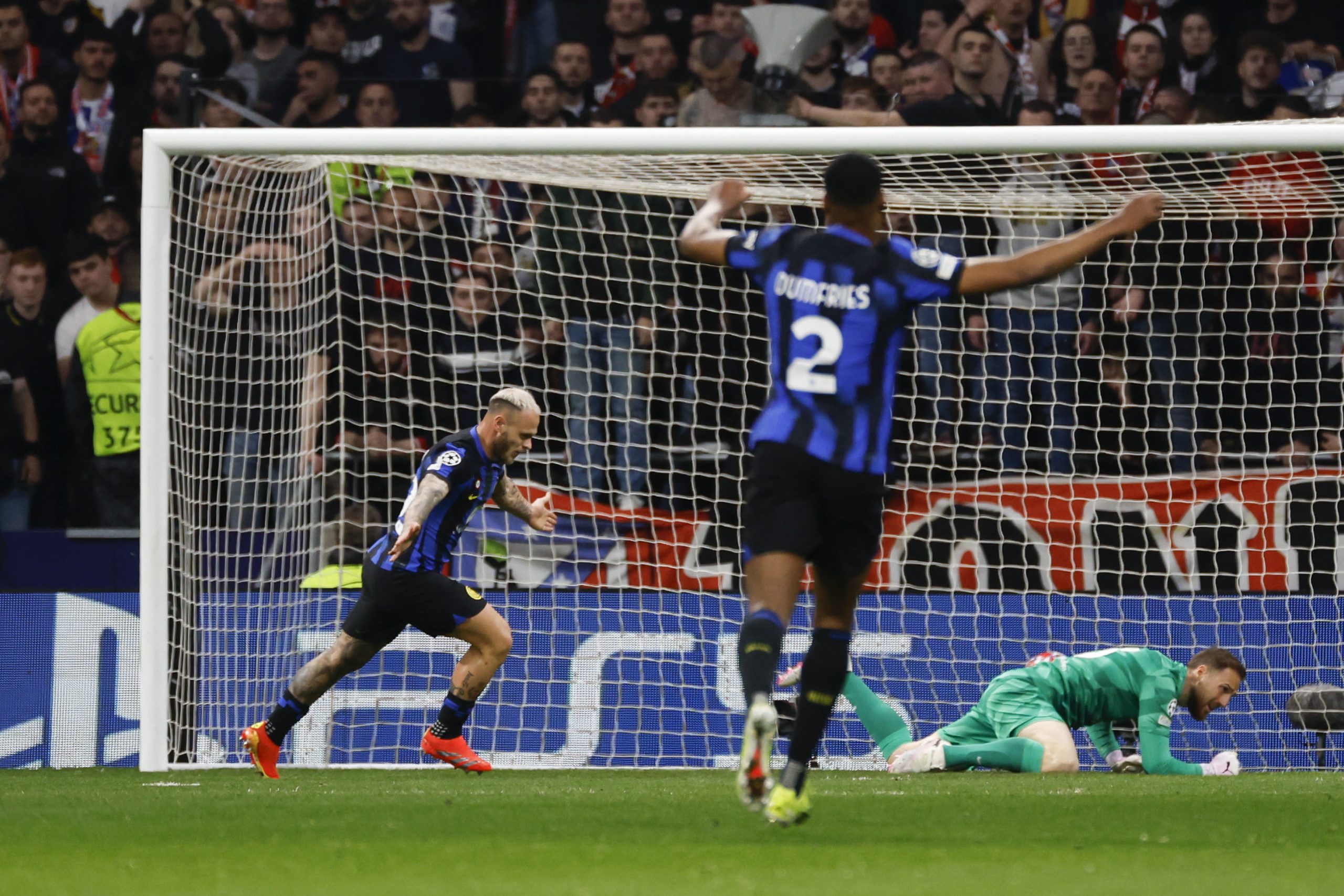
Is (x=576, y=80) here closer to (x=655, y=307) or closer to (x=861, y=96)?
(x=861, y=96)

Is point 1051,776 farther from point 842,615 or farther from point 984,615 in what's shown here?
point 842,615

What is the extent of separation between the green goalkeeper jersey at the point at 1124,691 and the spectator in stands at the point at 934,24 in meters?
4.16

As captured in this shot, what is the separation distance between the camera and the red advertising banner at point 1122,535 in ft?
27.6

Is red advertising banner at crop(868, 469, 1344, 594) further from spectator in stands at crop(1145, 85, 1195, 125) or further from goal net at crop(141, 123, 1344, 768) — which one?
spectator in stands at crop(1145, 85, 1195, 125)

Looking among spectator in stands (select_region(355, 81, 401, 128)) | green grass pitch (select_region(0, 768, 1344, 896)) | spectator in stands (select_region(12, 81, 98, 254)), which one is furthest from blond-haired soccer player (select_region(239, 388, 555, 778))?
spectator in stands (select_region(12, 81, 98, 254))

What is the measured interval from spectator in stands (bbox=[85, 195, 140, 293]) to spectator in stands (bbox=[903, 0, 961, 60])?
4.39 metres

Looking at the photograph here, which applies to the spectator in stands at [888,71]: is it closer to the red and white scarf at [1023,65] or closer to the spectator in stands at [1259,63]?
the red and white scarf at [1023,65]

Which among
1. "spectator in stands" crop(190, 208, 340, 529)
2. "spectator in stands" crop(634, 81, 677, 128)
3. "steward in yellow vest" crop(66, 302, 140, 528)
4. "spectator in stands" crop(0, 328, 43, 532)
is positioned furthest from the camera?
"spectator in stands" crop(634, 81, 677, 128)

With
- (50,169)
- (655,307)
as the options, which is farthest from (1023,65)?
(50,169)

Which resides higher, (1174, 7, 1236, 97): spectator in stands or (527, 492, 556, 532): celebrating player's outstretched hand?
(1174, 7, 1236, 97): spectator in stands

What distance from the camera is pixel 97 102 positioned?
10898 mm

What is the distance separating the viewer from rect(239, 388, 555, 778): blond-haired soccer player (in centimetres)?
732

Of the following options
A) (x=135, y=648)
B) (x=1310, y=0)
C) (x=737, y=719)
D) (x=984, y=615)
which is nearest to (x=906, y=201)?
(x=984, y=615)

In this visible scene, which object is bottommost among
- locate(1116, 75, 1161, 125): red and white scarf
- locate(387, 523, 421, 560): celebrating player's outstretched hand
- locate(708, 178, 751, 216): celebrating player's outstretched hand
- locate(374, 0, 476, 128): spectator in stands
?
locate(387, 523, 421, 560): celebrating player's outstretched hand
